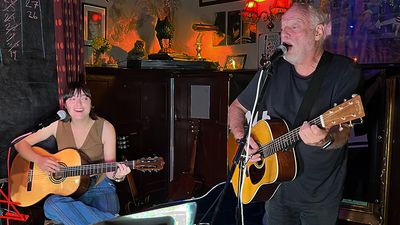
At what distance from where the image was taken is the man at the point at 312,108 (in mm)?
1659

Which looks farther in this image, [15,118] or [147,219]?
[15,118]

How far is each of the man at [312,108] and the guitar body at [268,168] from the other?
1.5 inches

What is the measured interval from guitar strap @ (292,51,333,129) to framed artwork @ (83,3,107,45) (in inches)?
95.8

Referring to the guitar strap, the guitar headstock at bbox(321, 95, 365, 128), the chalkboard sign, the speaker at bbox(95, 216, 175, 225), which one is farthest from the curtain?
the guitar headstock at bbox(321, 95, 365, 128)

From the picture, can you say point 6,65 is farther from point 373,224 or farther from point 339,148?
point 373,224

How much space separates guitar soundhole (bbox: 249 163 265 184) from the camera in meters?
1.91

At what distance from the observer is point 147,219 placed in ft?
4.66

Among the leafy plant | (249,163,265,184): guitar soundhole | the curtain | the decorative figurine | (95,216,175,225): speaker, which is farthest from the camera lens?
the decorative figurine

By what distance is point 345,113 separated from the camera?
144 cm

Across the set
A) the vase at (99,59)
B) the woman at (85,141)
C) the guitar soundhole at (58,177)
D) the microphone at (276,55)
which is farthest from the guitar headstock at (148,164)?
the vase at (99,59)

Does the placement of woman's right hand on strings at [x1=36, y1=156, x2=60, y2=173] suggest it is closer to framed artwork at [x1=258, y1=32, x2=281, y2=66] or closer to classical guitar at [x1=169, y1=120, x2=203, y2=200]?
classical guitar at [x1=169, y1=120, x2=203, y2=200]

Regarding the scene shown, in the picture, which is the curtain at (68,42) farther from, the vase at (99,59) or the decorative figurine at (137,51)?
the decorative figurine at (137,51)

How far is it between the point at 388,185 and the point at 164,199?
2.18 meters

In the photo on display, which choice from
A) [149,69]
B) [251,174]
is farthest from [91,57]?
[251,174]
